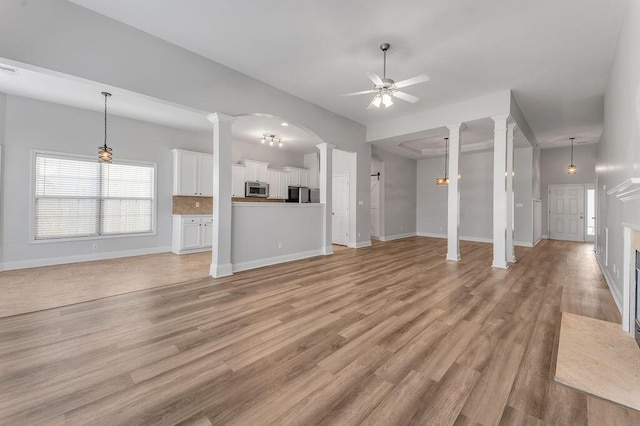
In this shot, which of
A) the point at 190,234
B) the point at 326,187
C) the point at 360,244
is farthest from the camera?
the point at 360,244

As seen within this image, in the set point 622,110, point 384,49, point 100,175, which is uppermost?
point 384,49

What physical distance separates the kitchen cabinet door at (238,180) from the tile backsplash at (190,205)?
30.6 inches

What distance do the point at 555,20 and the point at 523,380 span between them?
3.90 meters

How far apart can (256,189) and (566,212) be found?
10.5 m

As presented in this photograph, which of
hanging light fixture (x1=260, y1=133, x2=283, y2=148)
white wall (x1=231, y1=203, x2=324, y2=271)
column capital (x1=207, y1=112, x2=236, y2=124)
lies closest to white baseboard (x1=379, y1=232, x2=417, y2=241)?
white wall (x1=231, y1=203, x2=324, y2=271)

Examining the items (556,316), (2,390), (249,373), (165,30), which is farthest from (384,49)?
(2,390)

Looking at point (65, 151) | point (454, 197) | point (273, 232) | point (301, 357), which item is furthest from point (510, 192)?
point (65, 151)

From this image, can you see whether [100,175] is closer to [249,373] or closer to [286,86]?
[286,86]

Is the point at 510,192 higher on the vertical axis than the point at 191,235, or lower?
higher

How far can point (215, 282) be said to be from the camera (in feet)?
13.3

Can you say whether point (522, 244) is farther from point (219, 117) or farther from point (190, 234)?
point (190, 234)

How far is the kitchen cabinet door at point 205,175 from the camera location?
7055mm

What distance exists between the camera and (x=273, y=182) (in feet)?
29.1

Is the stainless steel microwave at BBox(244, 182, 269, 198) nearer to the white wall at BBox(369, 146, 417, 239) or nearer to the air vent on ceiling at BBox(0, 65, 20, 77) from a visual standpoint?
the white wall at BBox(369, 146, 417, 239)
